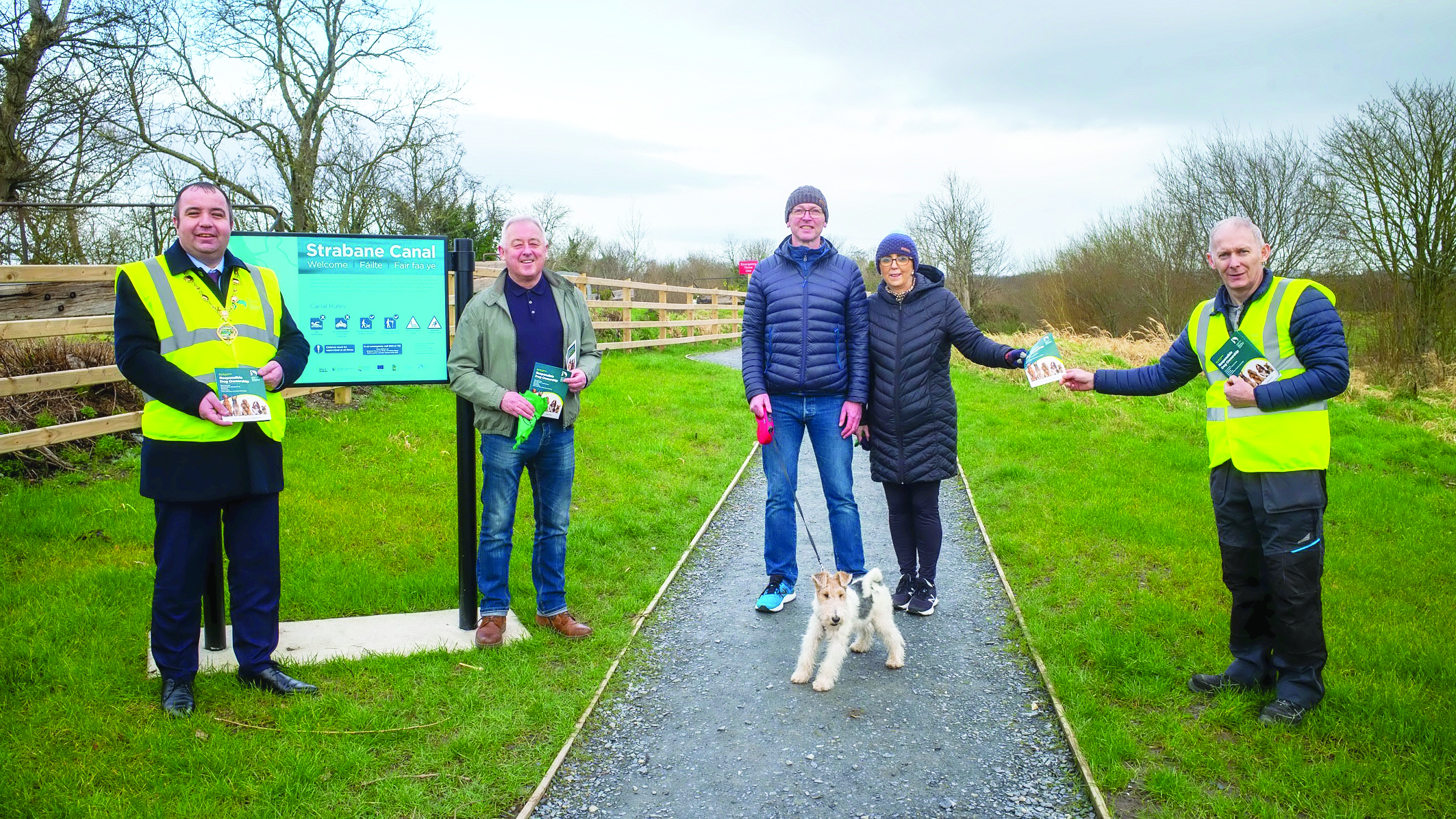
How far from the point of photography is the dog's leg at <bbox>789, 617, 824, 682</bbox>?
4.17m

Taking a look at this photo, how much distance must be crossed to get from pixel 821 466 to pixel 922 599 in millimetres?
1022

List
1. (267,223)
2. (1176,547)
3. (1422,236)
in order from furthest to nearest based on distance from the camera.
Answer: (267,223)
(1422,236)
(1176,547)

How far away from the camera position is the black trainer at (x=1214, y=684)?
3.87 m

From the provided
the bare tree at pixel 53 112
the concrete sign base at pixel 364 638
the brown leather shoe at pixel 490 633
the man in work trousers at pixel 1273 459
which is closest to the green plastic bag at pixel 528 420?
the brown leather shoe at pixel 490 633

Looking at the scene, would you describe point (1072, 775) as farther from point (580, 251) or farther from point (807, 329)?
point (580, 251)

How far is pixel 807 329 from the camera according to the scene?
4824 mm

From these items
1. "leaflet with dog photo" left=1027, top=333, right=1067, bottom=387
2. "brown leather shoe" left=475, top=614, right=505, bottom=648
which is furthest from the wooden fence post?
"leaflet with dog photo" left=1027, top=333, right=1067, bottom=387

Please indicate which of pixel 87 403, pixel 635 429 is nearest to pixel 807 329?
pixel 635 429

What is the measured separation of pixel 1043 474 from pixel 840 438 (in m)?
4.50

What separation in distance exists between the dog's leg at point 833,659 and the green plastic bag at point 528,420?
1.86m

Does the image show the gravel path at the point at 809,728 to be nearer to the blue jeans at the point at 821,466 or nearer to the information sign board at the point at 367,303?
the blue jeans at the point at 821,466

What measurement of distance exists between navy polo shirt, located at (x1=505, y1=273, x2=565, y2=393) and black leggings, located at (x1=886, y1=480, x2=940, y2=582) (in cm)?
212

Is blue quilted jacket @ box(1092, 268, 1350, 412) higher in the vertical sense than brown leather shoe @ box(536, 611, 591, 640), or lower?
higher

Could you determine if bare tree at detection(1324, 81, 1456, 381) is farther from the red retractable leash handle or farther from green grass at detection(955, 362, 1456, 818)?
the red retractable leash handle
